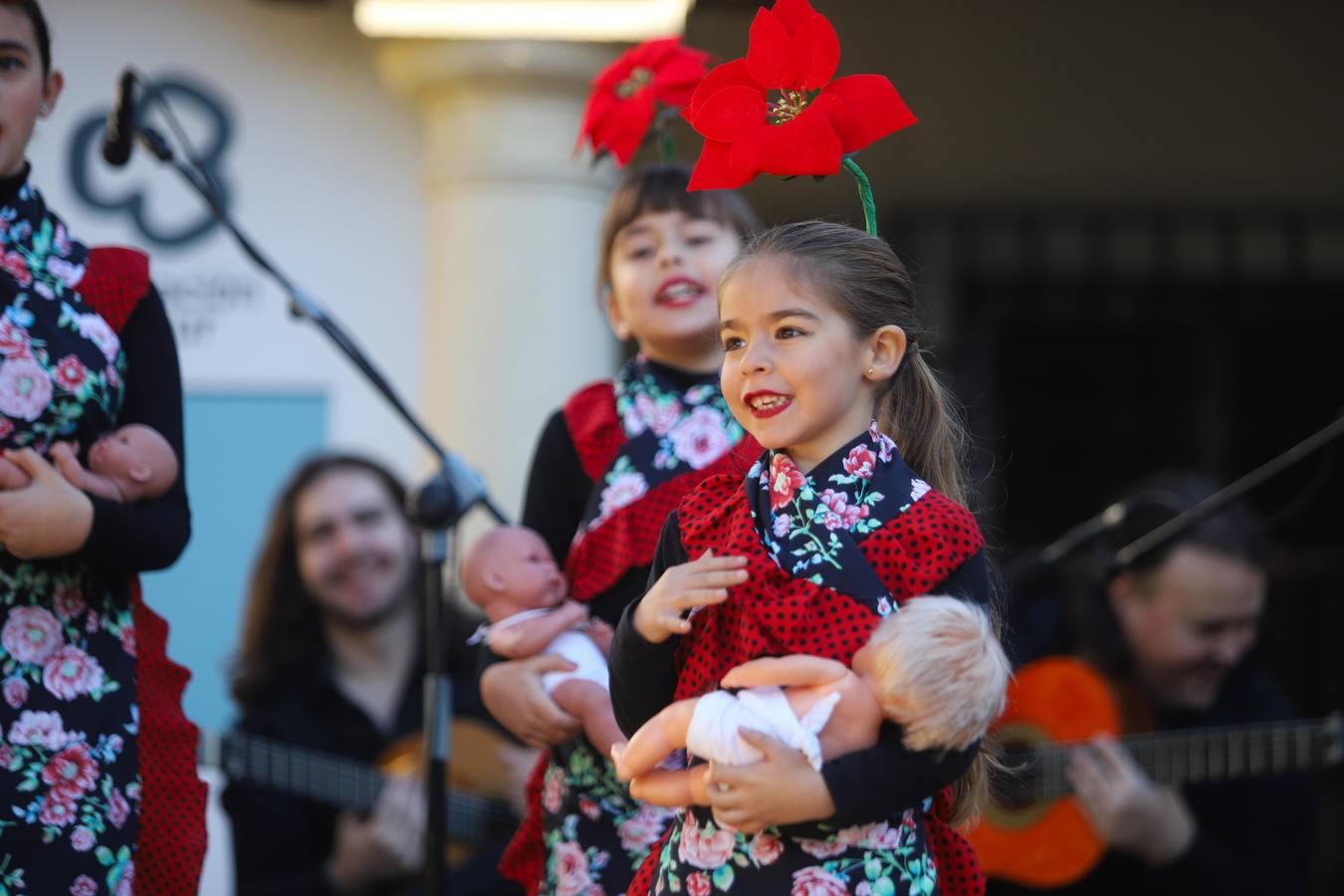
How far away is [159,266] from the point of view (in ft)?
17.0

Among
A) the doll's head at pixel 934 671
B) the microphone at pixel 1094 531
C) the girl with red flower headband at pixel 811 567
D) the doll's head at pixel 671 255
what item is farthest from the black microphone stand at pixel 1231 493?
the doll's head at pixel 934 671

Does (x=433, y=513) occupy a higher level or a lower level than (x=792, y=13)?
lower

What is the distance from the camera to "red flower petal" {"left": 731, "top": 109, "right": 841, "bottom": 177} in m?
1.88

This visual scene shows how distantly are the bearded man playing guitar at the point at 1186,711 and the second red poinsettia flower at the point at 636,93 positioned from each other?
65.2 inches

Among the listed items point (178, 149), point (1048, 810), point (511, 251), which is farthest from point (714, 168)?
point (178, 149)

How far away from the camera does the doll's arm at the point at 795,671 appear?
1.69 metres

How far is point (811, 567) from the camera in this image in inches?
70.1

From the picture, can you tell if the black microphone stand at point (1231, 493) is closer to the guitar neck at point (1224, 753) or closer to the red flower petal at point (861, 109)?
the guitar neck at point (1224, 753)

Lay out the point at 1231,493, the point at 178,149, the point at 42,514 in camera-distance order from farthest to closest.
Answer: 1. the point at 178,149
2. the point at 1231,493
3. the point at 42,514

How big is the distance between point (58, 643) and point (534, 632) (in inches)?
23.7

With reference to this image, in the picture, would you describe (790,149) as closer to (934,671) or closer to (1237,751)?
(934,671)

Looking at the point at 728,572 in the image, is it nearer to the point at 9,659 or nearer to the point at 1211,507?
the point at 9,659

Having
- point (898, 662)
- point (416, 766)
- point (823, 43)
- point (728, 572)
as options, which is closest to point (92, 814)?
point (728, 572)

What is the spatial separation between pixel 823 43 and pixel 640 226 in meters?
0.61
